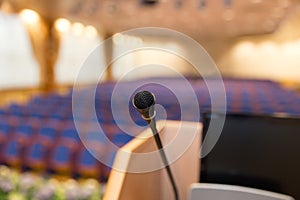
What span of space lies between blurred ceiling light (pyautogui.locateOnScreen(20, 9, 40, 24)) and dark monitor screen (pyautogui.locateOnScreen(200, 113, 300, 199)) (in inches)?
388

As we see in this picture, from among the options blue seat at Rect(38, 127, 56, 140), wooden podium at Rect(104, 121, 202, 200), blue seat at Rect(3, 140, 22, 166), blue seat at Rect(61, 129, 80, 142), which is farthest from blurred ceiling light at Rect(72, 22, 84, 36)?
wooden podium at Rect(104, 121, 202, 200)

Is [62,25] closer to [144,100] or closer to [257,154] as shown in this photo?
[257,154]

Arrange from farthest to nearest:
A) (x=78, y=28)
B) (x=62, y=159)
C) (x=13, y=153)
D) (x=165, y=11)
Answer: (x=78, y=28) → (x=165, y=11) → (x=13, y=153) → (x=62, y=159)

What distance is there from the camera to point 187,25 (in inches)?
567

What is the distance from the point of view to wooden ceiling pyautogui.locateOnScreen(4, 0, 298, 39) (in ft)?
32.0

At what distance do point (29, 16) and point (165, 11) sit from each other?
4296mm

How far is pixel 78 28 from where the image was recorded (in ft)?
42.2

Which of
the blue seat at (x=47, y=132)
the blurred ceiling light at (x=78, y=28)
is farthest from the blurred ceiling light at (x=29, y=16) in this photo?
the blue seat at (x=47, y=132)

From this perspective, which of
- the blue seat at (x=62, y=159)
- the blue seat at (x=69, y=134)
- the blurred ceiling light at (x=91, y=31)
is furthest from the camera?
the blurred ceiling light at (x=91, y=31)

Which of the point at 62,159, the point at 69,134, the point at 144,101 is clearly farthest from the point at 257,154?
the point at 69,134

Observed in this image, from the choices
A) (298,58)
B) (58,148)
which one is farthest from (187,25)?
(58,148)

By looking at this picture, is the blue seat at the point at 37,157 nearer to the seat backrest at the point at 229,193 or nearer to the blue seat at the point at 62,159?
the blue seat at the point at 62,159

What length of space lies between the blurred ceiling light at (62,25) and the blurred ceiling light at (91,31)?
162cm

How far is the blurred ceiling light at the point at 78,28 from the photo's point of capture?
41.2 ft
